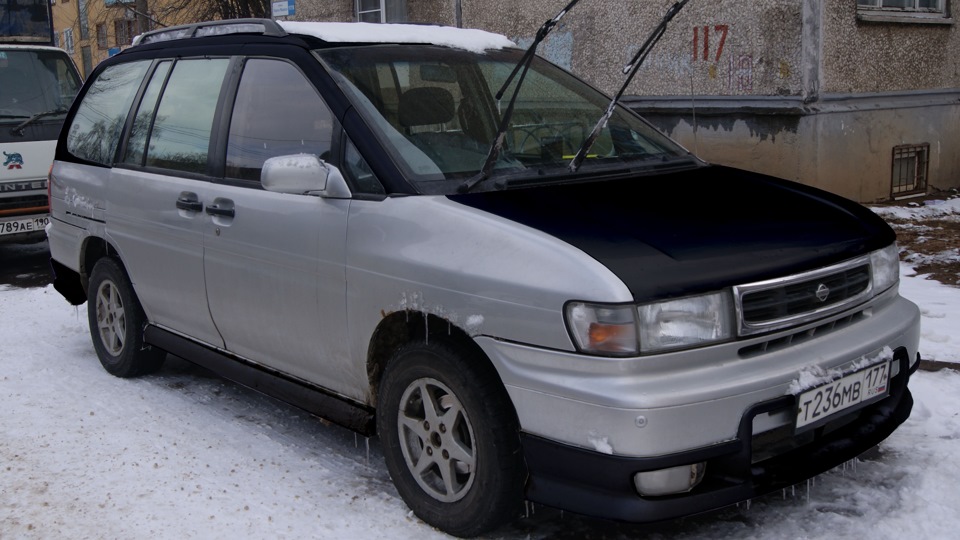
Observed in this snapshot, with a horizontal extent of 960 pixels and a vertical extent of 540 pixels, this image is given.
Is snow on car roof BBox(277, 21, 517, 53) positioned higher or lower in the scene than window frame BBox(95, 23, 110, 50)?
lower

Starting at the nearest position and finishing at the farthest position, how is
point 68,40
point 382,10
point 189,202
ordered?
point 189,202 → point 382,10 → point 68,40

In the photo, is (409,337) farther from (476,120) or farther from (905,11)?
(905,11)

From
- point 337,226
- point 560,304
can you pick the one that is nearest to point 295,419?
point 337,226

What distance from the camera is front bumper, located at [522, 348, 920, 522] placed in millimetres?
3061

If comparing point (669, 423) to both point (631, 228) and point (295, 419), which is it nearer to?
point (631, 228)

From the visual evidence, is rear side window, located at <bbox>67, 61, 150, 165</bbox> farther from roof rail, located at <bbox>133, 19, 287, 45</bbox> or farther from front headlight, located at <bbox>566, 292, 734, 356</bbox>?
front headlight, located at <bbox>566, 292, 734, 356</bbox>

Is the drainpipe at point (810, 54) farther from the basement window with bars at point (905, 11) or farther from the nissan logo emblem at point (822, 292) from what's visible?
the nissan logo emblem at point (822, 292)

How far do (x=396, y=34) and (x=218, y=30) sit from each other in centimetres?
98

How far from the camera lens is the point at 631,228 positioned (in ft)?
11.1

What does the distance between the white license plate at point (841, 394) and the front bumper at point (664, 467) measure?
3.1 inches

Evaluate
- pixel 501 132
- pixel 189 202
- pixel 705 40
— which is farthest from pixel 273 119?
pixel 705 40

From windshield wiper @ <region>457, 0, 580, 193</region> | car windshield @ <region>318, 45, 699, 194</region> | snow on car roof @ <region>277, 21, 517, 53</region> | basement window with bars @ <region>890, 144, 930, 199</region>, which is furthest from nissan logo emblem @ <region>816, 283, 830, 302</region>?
basement window with bars @ <region>890, 144, 930, 199</region>

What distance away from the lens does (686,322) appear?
3123 mm

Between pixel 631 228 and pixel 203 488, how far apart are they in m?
2.04
